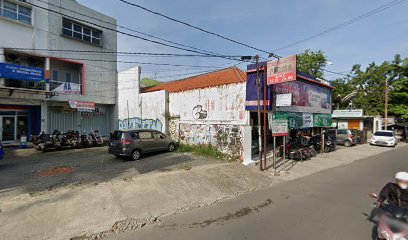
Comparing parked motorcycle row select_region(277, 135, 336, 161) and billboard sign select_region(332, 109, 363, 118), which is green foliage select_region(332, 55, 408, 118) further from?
parked motorcycle row select_region(277, 135, 336, 161)

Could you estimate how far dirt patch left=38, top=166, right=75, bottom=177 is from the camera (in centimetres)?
880

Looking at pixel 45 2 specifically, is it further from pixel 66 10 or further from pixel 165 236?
pixel 165 236

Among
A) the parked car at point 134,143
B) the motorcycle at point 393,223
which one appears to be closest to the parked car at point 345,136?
the parked car at point 134,143

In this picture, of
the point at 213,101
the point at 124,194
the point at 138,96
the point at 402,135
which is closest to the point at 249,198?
the point at 124,194

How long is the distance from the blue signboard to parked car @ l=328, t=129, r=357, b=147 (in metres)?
24.2

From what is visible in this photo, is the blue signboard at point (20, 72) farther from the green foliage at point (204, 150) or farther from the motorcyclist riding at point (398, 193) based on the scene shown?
the motorcyclist riding at point (398, 193)

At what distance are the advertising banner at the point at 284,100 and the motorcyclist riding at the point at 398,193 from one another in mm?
7949

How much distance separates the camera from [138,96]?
18.7 meters

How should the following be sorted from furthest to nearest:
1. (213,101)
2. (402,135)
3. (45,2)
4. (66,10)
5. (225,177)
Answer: (402,135), (66,10), (45,2), (213,101), (225,177)

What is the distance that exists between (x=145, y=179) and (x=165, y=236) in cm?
351

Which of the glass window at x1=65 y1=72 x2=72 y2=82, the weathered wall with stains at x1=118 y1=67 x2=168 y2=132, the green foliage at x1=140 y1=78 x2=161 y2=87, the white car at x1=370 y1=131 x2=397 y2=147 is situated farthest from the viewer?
the green foliage at x1=140 y1=78 x2=161 y2=87

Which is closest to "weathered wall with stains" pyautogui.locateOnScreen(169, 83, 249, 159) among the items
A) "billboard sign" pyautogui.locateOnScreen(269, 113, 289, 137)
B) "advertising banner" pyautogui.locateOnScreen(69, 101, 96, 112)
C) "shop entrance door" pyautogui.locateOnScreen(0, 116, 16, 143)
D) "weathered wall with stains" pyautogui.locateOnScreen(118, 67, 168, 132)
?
"weathered wall with stains" pyautogui.locateOnScreen(118, 67, 168, 132)

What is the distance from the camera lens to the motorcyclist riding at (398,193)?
368 centimetres

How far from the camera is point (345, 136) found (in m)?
20.6
